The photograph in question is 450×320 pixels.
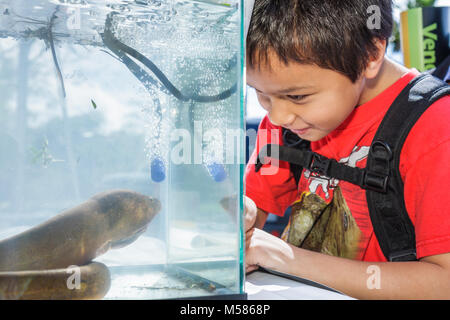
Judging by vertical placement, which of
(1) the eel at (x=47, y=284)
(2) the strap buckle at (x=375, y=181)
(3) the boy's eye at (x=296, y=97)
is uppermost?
(3) the boy's eye at (x=296, y=97)

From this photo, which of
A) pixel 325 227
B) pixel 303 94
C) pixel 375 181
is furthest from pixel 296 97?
pixel 325 227

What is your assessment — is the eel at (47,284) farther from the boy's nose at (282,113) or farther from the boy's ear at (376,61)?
the boy's ear at (376,61)

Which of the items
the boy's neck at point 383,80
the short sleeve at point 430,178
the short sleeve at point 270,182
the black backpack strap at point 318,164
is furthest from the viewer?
the short sleeve at point 270,182

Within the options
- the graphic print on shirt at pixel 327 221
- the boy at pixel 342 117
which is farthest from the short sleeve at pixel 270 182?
the boy at pixel 342 117

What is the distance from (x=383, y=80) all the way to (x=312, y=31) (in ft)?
0.99

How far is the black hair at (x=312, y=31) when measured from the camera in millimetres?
847

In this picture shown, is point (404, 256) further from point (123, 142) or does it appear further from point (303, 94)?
point (123, 142)

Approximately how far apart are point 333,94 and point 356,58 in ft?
0.30

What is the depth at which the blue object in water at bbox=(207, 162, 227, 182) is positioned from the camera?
63 cm

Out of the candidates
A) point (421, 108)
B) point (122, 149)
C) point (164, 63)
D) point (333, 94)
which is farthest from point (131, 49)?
point (421, 108)

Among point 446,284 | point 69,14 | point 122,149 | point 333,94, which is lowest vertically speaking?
point 446,284

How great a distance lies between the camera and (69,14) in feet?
2.11

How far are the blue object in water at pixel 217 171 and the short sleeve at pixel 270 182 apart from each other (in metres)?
0.57

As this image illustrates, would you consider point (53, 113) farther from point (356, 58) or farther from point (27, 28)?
point (356, 58)
